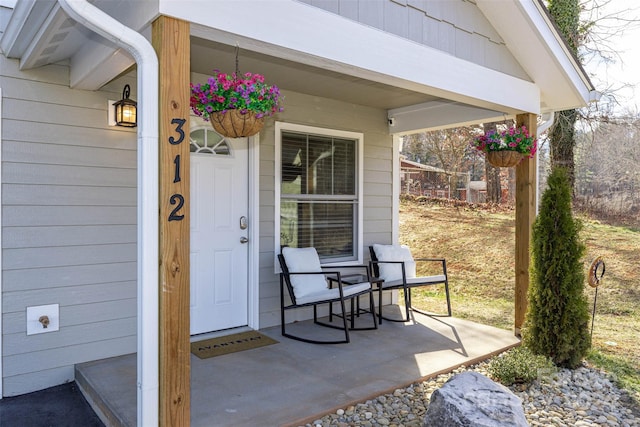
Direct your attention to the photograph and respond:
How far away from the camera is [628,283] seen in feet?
21.7

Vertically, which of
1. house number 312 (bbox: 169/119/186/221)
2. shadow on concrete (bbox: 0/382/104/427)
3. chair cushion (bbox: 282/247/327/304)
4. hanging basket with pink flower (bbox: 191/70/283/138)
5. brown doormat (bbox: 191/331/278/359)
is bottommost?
shadow on concrete (bbox: 0/382/104/427)

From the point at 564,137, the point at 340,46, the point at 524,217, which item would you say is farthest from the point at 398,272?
the point at 564,137

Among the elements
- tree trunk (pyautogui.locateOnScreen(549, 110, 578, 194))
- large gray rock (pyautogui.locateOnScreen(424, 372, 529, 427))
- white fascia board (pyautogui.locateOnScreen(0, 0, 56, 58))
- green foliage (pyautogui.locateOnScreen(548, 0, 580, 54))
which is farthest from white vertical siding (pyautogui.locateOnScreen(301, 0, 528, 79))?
tree trunk (pyautogui.locateOnScreen(549, 110, 578, 194))

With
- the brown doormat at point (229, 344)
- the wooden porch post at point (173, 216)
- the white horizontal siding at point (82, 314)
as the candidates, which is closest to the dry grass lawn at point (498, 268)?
the brown doormat at point (229, 344)

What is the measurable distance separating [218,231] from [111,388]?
64.4 inches

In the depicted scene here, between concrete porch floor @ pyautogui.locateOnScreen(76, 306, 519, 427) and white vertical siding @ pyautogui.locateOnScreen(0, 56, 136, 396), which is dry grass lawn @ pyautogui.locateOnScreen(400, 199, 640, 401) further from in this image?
white vertical siding @ pyautogui.locateOnScreen(0, 56, 136, 396)

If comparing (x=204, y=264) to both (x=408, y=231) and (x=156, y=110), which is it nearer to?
(x=156, y=110)

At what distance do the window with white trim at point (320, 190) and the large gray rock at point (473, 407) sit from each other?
2453mm

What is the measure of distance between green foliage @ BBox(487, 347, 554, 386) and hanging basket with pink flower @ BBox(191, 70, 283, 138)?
2.45 m

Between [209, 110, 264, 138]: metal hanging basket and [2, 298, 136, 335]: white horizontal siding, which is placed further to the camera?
[2, 298, 136, 335]: white horizontal siding

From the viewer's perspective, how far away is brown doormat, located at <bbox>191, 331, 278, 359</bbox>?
3.70 m

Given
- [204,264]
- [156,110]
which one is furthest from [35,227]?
[156,110]

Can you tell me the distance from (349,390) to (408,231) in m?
7.06

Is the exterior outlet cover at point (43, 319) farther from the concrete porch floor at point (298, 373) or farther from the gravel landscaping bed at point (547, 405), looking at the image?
the gravel landscaping bed at point (547, 405)
